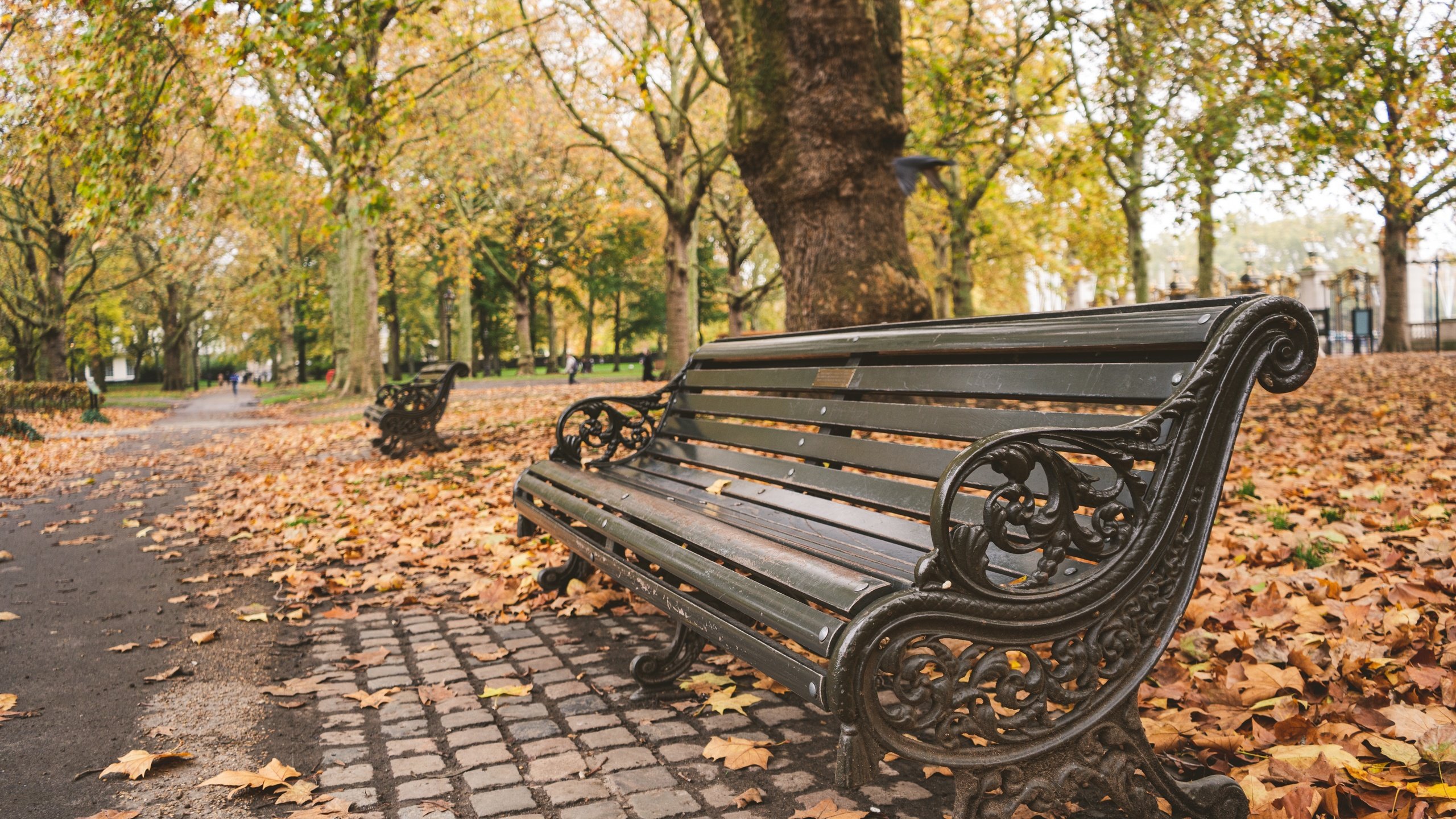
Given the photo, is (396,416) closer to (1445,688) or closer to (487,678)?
(487,678)

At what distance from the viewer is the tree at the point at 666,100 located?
52.1 ft

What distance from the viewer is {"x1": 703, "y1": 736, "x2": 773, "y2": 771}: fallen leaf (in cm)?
271

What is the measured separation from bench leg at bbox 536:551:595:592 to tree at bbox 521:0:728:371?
8.14 m

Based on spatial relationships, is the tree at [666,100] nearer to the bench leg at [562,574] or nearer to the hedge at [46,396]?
the bench leg at [562,574]

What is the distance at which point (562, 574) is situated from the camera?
472 cm

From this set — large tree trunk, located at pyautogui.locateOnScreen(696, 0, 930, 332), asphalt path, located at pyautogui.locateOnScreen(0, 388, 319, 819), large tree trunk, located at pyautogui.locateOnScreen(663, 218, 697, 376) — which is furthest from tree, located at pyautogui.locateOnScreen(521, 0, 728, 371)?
asphalt path, located at pyautogui.locateOnScreen(0, 388, 319, 819)

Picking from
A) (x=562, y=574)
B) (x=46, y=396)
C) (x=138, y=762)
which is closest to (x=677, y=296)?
(x=46, y=396)

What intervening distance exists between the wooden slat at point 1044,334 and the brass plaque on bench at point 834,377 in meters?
0.07

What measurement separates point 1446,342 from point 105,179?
27694 mm

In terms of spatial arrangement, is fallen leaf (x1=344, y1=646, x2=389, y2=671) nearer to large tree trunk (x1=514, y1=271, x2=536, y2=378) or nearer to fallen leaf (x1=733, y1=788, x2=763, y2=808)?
fallen leaf (x1=733, y1=788, x2=763, y2=808)

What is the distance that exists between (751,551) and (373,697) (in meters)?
1.74

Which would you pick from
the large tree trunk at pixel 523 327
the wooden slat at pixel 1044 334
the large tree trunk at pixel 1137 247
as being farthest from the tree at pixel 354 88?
the large tree trunk at pixel 523 327

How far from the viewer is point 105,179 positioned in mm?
7473

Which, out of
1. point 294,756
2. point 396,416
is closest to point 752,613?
point 294,756
